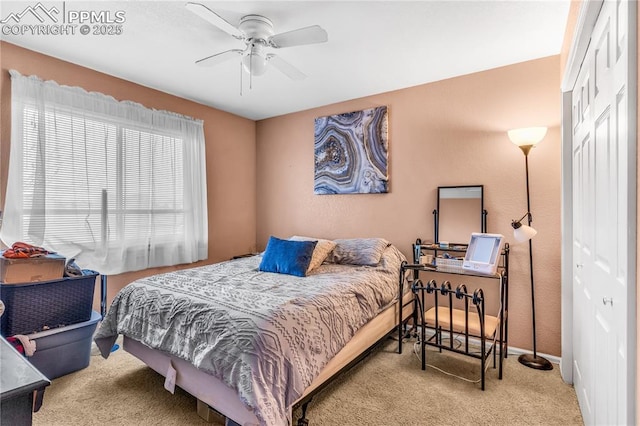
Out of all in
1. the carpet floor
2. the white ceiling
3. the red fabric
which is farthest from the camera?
the red fabric

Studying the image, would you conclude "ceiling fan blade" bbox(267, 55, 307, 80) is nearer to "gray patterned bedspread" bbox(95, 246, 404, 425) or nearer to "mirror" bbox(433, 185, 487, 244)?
"gray patterned bedspread" bbox(95, 246, 404, 425)

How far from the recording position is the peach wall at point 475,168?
8.85 ft

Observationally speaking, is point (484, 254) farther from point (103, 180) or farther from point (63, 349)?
point (103, 180)

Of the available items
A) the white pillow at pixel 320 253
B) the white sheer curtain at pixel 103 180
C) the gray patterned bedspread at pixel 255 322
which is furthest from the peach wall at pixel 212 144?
the white pillow at pixel 320 253

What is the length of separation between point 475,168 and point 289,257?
1939mm

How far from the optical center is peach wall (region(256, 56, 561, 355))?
270 cm

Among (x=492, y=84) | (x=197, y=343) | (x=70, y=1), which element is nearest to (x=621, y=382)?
(x=197, y=343)

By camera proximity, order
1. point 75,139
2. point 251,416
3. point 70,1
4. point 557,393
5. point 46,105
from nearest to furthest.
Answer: point 251,416
point 70,1
point 557,393
point 46,105
point 75,139

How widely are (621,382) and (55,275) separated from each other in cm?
326

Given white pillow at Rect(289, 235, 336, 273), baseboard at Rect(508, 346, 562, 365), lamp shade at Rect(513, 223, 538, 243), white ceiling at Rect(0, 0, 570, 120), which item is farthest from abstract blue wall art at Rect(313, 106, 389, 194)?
baseboard at Rect(508, 346, 562, 365)

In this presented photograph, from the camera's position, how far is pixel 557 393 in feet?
7.13

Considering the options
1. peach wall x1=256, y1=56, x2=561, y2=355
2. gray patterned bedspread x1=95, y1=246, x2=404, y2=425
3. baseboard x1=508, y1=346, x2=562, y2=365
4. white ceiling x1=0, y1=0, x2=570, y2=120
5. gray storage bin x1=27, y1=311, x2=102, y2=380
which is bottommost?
baseboard x1=508, y1=346, x2=562, y2=365

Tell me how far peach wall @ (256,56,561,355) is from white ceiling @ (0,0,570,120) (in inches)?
8.2

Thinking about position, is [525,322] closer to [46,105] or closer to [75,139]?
[75,139]
